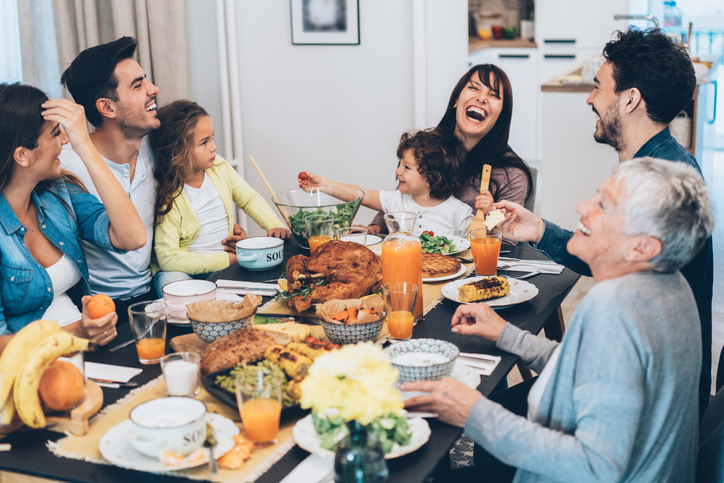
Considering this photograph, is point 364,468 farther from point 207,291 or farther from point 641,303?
point 207,291

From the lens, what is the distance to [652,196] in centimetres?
110

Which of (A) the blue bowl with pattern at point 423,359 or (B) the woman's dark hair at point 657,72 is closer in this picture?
(A) the blue bowl with pattern at point 423,359

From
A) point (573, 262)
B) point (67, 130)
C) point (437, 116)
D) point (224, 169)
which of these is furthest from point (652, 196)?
point (437, 116)

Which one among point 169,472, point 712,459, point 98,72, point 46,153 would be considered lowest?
point 712,459

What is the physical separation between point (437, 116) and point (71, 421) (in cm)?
299

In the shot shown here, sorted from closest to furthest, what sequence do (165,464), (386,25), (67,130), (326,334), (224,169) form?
(165,464)
(326,334)
(67,130)
(224,169)
(386,25)

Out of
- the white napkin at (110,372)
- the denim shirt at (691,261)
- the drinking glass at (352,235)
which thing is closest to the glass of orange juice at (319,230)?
the drinking glass at (352,235)

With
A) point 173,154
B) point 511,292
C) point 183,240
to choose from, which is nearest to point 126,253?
point 183,240

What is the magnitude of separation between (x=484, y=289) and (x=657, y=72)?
83 cm

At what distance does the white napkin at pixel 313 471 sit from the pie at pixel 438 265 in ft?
3.19

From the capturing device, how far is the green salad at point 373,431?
1038 millimetres

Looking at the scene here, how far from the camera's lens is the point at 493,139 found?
9.42ft

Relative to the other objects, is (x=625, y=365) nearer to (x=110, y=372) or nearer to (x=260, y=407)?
(x=260, y=407)

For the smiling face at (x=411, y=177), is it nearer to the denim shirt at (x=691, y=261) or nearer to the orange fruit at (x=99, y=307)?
the denim shirt at (x=691, y=261)
